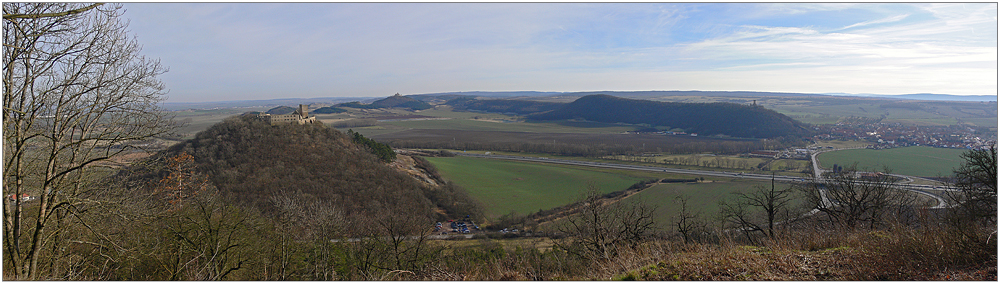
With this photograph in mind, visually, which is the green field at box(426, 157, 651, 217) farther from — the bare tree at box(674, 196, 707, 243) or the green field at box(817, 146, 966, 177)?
the green field at box(817, 146, 966, 177)

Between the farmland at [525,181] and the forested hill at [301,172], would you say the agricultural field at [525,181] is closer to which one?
the farmland at [525,181]

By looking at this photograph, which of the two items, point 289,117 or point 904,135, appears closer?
point 289,117

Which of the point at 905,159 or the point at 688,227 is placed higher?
the point at 688,227

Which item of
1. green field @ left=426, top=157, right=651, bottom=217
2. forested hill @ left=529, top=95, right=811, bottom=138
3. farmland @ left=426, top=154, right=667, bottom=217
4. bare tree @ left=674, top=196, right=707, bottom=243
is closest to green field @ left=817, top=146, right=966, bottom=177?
farmland @ left=426, top=154, right=667, bottom=217

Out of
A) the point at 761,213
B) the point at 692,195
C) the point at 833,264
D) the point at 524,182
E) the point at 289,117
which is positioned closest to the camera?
the point at 833,264

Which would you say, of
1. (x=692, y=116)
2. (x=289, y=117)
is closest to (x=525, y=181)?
(x=289, y=117)

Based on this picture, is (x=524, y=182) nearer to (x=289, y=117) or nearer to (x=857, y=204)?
(x=289, y=117)
